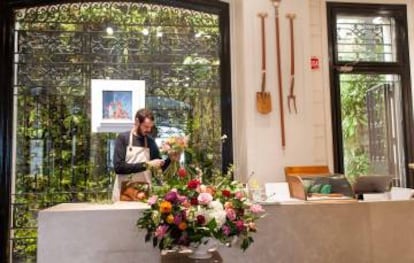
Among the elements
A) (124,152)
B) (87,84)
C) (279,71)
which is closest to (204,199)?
(124,152)

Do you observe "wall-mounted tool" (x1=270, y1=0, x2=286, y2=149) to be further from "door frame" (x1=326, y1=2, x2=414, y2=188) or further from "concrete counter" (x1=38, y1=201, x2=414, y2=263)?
"concrete counter" (x1=38, y1=201, x2=414, y2=263)

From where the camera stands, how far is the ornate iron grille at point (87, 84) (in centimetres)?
328

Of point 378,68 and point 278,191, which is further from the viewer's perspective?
point 378,68

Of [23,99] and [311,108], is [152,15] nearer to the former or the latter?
[23,99]

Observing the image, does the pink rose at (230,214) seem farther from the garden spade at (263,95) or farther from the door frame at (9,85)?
the door frame at (9,85)

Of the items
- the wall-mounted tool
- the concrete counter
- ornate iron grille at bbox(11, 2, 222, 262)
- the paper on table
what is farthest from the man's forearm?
A: the wall-mounted tool

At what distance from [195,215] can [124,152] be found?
160 cm

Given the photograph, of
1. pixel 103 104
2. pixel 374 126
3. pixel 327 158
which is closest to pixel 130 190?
pixel 103 104

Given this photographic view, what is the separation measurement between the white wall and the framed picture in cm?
92

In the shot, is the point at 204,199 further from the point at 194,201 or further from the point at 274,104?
the point at 274,104

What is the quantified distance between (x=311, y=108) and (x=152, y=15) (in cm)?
158

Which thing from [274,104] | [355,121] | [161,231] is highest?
[274,104]

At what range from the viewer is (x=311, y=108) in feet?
10.9

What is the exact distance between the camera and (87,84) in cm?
336
